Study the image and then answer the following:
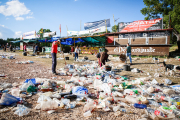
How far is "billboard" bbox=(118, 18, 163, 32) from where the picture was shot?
11711mm

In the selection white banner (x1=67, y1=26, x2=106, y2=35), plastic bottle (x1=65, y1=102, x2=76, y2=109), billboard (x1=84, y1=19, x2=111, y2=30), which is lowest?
plastic bottle (x1=65, y1=102, x2=76, y2=109)

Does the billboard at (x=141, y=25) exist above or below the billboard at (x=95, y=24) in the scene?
below

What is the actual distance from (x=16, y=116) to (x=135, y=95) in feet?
8.91

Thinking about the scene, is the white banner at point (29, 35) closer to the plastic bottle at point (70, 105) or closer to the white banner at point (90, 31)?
the white banner at point (90, 31)

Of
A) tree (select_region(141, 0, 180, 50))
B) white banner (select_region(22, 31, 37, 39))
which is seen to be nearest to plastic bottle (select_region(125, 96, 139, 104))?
tree (select_region(141, 0, 180, 50))

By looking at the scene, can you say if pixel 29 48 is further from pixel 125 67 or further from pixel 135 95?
pixel 135 95

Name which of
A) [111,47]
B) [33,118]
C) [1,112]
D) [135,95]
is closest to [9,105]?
[1,112]

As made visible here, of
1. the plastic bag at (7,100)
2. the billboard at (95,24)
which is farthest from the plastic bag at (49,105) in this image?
the billboard at (95,24)

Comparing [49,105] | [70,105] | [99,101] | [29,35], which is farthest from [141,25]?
[29,35]

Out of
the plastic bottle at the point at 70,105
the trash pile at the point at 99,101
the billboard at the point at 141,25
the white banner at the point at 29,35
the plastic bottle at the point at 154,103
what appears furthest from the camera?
the white banner at the point at 29,35

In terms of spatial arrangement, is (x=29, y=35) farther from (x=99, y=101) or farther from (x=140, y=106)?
(x=140, y=106)

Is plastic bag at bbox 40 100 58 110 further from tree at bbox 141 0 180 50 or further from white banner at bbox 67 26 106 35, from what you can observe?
tree at bbox 141 0 180 50

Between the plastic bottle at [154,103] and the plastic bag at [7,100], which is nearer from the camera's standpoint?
the plastic bag at [7,100]

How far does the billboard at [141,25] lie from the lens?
11711 mm
